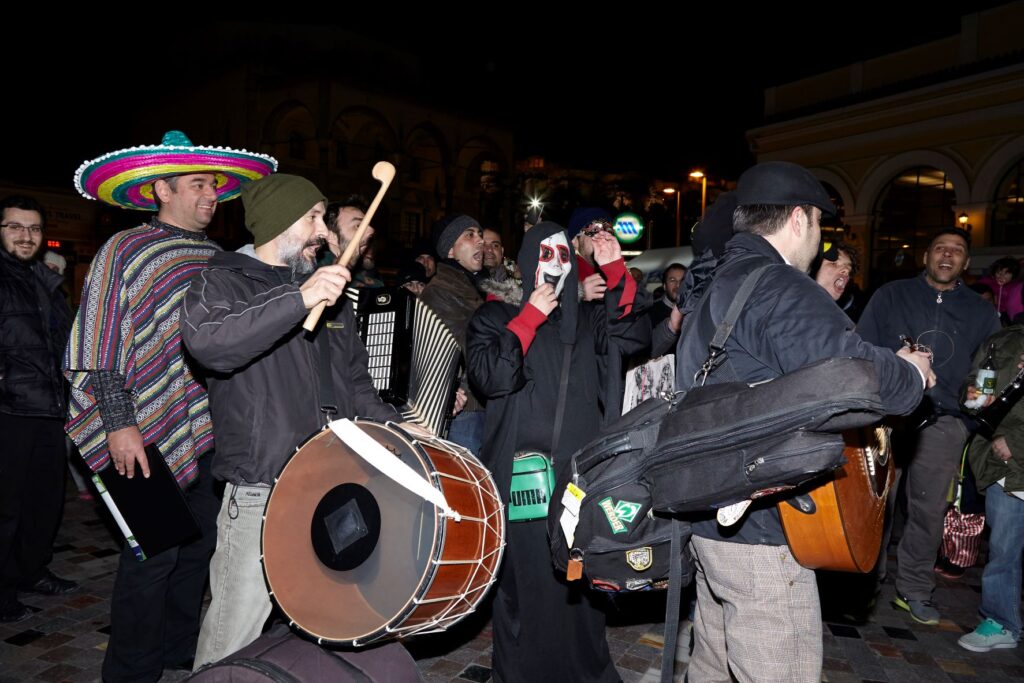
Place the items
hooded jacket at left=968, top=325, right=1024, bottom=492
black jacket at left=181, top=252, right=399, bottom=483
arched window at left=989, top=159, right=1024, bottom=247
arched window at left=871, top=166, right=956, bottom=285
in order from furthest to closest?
arched window at left=871, top=166, right=956, bottom=285, arched window at left=989, top=159, right=1024, bottom=247, hooded jacket at left=968, top=325, right=1024, bottom=492, black jacket at left=181, top=252, right=399, bottom=483

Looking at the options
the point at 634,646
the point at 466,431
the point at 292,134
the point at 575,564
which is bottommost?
the point at 634,646

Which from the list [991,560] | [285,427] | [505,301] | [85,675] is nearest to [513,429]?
[505,301]

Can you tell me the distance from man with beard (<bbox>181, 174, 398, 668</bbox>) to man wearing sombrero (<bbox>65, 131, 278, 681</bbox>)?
877 mm

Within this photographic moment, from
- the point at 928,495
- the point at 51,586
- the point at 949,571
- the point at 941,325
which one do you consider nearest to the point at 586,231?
the point at 941,325

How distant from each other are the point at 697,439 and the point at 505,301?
6.40ft

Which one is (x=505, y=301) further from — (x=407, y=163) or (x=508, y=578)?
(x=407, y=163)

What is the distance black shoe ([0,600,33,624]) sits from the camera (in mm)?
4707

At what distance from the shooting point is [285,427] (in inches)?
116

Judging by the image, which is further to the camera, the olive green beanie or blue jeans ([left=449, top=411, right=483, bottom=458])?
blue jeans ([left=449, top=411, right=483, bottom=458])

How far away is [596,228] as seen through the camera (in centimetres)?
435

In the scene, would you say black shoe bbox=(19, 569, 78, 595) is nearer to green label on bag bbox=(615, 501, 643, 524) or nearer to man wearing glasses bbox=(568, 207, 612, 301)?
man wearing glasses bbox=(568, 207, 612, 301)

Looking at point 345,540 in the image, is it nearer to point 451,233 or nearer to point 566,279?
point 566,279

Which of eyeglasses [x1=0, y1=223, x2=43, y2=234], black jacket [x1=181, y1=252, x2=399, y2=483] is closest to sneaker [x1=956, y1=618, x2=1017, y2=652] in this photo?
black jacket [x1=181, y1=252, x2=399, y2=483]

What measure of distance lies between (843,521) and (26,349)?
208 inches
